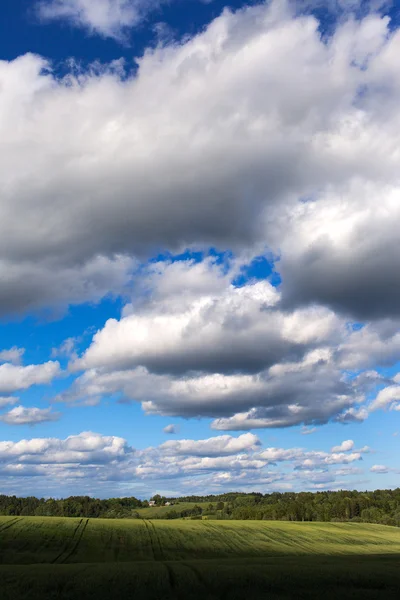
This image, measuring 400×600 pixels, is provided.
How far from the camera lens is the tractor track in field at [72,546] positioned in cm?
7790

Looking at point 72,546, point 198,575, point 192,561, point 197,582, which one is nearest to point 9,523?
point 72,546

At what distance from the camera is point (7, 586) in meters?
45.2

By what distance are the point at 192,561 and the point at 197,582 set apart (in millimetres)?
16161

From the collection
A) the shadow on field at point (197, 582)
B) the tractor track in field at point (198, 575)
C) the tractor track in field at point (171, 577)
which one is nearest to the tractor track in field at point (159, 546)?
the tractor track in field at point (198, 575)

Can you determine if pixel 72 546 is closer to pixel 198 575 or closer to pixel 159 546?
pixel 159 546

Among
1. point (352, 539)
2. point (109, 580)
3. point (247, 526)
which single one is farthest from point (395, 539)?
point (109, 580)

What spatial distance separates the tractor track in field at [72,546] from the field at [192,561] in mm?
213

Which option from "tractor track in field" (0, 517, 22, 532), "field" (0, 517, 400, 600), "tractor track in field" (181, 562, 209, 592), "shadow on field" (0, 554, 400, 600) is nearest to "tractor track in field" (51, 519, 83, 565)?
"field" (0, 517, 400, 600)

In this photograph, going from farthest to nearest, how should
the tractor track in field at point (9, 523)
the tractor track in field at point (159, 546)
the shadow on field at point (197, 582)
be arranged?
the tractor track in field at point (9, 523), the tractor track in field at point (159, 546), the shadow on field at point (197, 582)

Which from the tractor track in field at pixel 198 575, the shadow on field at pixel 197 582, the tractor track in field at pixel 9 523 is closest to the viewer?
the shadow on field at pixel 197 582

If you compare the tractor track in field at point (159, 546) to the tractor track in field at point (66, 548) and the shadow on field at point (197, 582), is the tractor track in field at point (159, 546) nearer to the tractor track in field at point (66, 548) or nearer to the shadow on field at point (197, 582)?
the tractor track in field at point (66, 548)

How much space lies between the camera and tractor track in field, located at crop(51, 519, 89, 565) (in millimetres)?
77900

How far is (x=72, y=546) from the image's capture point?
90.9 metres

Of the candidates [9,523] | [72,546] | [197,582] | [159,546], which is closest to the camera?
[197,582]
